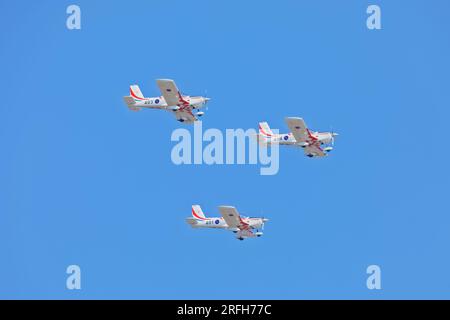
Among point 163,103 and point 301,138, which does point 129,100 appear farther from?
point 301,138

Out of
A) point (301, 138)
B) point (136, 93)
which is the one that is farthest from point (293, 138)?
point (136, 93)

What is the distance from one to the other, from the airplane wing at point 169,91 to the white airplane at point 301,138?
20.5 feet

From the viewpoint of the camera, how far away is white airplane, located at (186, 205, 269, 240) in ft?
323

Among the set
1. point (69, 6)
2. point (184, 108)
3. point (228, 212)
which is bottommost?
point (228, 212)

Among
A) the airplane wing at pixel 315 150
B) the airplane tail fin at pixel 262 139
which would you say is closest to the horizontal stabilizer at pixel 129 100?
the airplane tail fin at pixel 262 139

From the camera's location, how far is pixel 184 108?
98250 mm

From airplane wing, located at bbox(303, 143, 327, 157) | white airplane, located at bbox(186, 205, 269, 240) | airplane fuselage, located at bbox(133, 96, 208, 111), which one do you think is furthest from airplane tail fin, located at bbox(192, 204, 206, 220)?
airplane wing, located at bbox(303, 143, 327, 157)

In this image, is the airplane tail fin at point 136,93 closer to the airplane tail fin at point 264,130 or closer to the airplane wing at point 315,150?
the airplane tail fin at point 264,130

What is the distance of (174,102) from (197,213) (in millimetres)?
7790

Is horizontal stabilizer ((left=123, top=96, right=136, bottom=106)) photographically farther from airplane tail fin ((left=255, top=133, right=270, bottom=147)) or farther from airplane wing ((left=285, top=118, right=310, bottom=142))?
airplane wing ((left=285, top=118, right=310, bottom=142))

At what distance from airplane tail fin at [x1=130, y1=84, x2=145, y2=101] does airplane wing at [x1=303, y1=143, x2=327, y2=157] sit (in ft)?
36.6
